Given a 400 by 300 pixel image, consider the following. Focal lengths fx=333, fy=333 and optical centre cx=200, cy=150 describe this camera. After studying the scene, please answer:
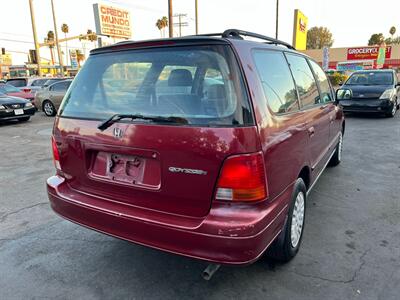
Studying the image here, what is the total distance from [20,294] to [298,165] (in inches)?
93.5

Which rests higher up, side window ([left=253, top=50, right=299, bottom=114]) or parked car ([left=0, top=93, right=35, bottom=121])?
side window ([left=253, top=50, right=299, bottom=114])

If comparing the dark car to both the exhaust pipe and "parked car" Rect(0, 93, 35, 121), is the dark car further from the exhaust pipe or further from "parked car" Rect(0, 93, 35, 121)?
"parked car" Rect(0, 93, 35, 121)

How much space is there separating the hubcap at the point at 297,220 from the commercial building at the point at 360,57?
4668 cm

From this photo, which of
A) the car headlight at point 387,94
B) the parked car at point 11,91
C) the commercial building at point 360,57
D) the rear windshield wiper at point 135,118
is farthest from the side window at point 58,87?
the commercial building at point 360,57

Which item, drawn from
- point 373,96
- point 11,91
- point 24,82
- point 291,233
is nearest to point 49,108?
point 11,91

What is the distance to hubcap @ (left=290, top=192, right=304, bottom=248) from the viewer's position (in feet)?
9.19

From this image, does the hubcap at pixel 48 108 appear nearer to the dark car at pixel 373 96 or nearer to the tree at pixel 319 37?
the dark car at pixel 373 96

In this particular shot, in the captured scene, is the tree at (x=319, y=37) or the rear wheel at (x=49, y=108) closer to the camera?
the rear wheel at (x=49, y=108)

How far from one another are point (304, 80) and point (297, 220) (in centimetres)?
139

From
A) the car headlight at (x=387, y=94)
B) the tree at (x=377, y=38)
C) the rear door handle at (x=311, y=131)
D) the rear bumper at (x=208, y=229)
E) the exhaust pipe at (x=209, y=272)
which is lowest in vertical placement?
the exhaust pipe at (x=209, y=272)

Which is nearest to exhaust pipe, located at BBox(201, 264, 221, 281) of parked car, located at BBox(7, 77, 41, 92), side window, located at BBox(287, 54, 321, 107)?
side window, located at BBox(287, 54, 321, 107)

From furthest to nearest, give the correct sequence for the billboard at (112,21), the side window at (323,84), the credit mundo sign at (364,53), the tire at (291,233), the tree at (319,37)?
the tree at (319,37)
the credit mundo sign at (364,53)
the billboard at (112,21)
the side window at (323,84)
the tire at (291,233)

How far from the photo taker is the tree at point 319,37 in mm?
79312

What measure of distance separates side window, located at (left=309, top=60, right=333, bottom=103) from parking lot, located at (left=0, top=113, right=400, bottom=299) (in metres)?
1.23
